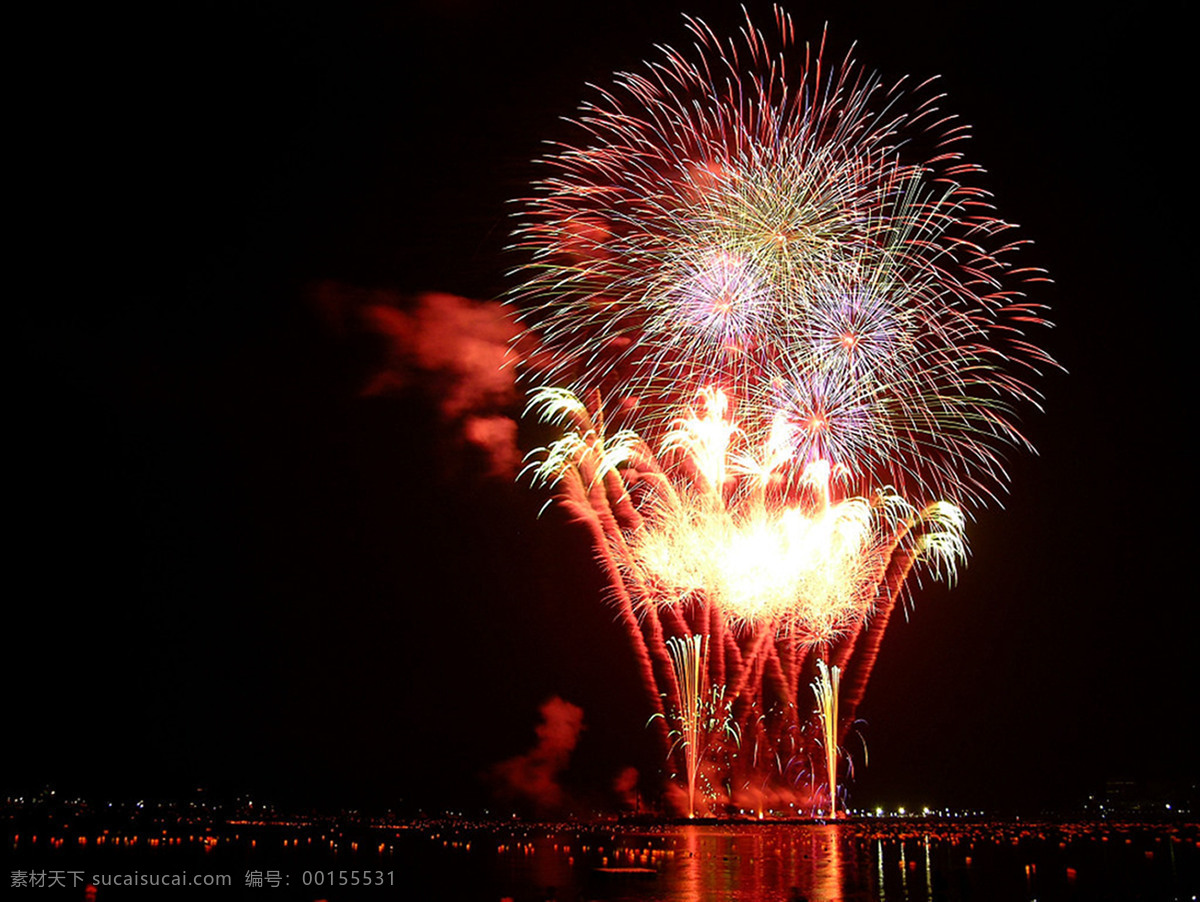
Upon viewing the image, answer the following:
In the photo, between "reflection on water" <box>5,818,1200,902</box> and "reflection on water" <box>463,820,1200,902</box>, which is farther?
"reflection on water" <box>5,818,1200,902</box>

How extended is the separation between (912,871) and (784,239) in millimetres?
24394

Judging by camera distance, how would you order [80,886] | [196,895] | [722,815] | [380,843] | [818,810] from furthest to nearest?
[818,810] → [722,815] → [380,843] → [80,886] → [196,895]

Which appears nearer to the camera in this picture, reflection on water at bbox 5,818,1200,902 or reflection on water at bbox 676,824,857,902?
reflection on water at bbox 676,824,857,902

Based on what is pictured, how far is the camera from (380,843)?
65.4m

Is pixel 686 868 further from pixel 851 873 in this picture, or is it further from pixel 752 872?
pixel 851 873

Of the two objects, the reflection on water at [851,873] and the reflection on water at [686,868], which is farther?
the reflection on water at [686,868]

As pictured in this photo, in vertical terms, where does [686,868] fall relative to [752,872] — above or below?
below

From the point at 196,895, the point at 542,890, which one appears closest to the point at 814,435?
the point at 542,890

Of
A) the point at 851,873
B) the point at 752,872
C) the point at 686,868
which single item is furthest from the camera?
the point at 686,868

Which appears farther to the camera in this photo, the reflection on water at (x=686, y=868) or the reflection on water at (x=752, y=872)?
the reflection on water at (x=686, y=868)

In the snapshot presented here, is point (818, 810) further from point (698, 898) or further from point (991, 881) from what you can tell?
point (698, 898)

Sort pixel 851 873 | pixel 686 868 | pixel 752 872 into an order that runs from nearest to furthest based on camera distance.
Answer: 1. pixel 851 873
2. pixel 752 872
3. pixel 686 868

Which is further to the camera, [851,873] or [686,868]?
[686,868]

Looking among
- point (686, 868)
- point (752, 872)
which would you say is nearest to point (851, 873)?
point (752, 872)
